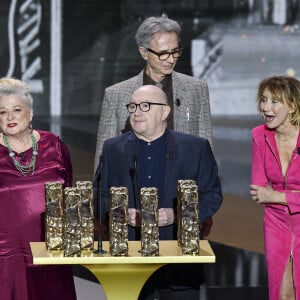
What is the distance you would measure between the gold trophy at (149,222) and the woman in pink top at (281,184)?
38.5 inches

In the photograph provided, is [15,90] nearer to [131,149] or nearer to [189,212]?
[131,149]

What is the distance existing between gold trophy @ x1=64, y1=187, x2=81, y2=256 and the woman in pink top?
1.19m

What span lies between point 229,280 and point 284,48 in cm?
195

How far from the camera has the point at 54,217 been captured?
4.43 m

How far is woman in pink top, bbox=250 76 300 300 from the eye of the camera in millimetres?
5184

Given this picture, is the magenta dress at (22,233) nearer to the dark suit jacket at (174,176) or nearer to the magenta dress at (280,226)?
the dark suit jacket at (174,176)

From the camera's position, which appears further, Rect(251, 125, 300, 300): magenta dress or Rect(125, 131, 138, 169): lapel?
Rect(251, 125, 300, 300): magenta dress

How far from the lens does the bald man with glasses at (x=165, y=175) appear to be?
4844 mm

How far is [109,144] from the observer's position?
196 inches

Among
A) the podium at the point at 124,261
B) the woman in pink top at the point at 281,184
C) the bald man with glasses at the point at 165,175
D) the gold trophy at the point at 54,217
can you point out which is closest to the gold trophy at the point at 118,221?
the podium at the point at 124,261

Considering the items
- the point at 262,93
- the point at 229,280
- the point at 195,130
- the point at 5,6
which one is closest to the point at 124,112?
the point at 195,130

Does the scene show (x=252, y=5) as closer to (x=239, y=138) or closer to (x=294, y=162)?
(x=239, y=138)

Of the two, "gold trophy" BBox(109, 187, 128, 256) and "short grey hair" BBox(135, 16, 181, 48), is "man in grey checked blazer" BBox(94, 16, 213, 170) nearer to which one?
"short grey hair" BBox(135, 16, 181, 48)

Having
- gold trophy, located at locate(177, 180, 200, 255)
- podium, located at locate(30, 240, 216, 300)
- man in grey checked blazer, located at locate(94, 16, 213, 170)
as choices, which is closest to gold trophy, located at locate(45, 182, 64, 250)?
podium, located at locate(30, 240, 216, 300)
